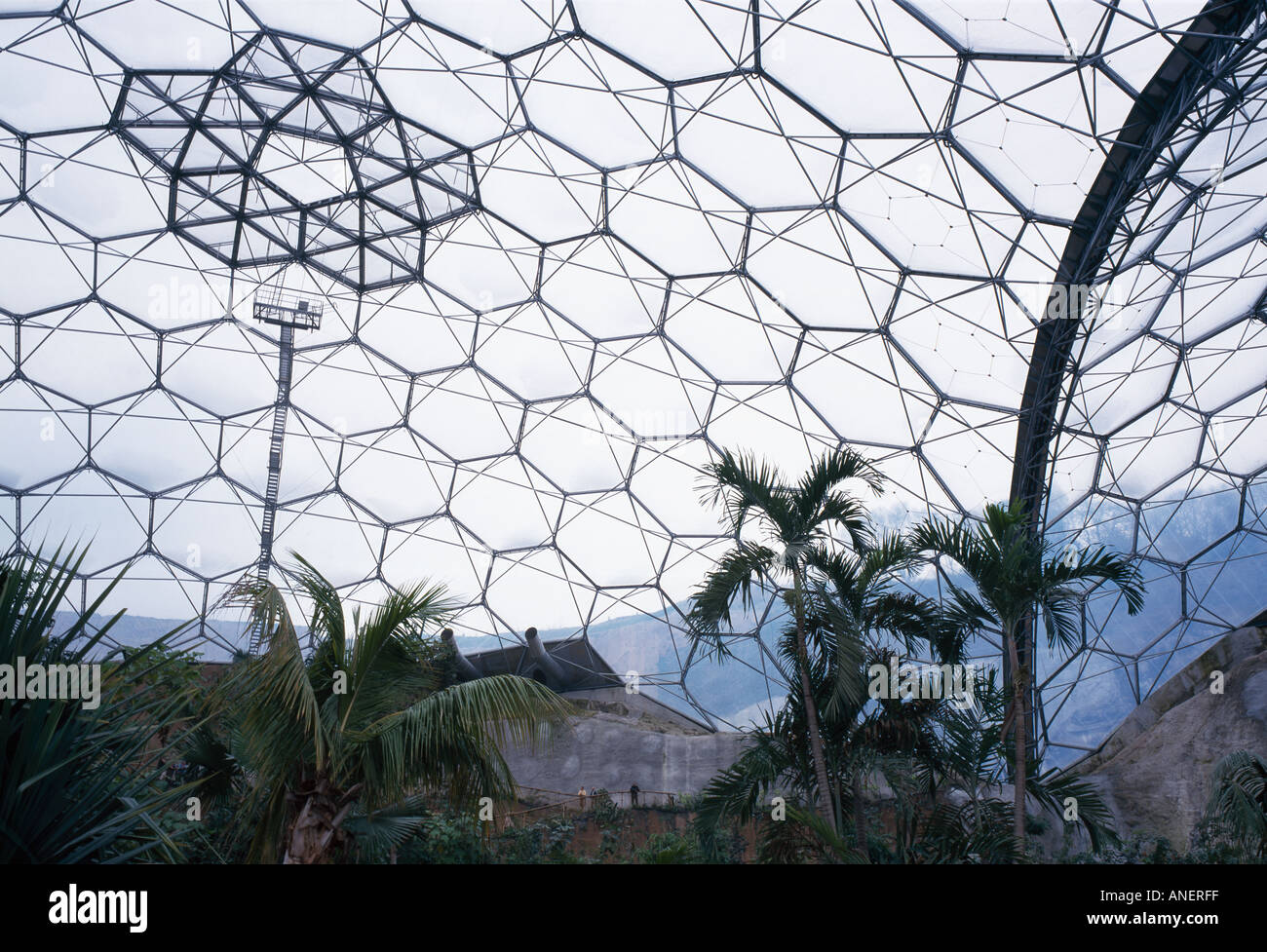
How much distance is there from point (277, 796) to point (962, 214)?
16680 millimetres

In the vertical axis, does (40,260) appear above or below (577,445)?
above

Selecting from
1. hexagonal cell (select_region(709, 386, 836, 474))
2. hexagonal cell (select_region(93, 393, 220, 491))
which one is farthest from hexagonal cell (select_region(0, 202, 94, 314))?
hexagonal cell (select_region(709, 386, 836, 474))

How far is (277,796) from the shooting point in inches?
327

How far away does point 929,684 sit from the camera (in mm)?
12453

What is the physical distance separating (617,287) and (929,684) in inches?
615

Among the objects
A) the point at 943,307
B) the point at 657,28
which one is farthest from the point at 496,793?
the point at 943,307

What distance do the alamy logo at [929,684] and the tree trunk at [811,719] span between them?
2.64 ft

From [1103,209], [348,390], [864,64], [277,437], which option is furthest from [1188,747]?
[277,437]

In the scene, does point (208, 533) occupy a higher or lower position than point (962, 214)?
lower

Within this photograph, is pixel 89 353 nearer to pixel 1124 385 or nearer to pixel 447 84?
pixel 447 84

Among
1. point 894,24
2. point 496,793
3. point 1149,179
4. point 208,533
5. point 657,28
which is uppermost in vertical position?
point 657,28

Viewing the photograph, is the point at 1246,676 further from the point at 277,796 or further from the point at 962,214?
the point at 277,796
